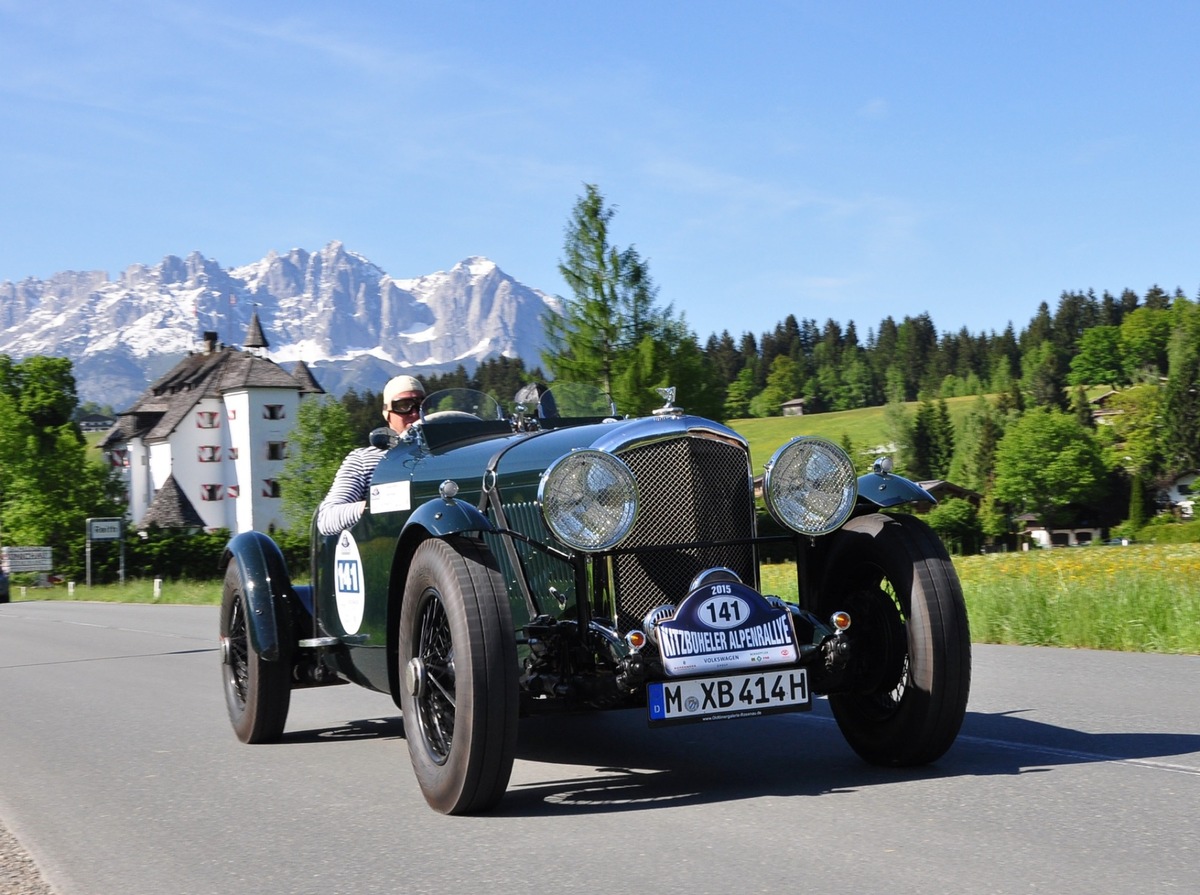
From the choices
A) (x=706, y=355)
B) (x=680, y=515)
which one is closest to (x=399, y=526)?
(x=680, y=515)

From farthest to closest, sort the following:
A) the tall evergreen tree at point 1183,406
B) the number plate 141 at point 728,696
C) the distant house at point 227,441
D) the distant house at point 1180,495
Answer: the distant house at point 1180,495, the tall evergreen tree at point 1183,406, the distant house at point 227,441, the number plate 141 at point 728,696

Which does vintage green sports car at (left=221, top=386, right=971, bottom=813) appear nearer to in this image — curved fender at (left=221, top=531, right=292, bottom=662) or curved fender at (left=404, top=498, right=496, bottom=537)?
curved fender at (left=404, top=498, right=496, bottom=537)

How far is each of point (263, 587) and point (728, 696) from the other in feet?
10.5

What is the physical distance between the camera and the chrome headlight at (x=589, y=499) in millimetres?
5086

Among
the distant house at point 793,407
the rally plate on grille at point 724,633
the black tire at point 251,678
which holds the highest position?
the distant house at point 793,407

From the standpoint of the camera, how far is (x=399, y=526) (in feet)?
20.3

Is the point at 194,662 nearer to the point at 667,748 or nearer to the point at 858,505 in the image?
the point at 667,748

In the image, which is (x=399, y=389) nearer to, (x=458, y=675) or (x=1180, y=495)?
(x=458, y=675)

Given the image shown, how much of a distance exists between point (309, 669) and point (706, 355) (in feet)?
118

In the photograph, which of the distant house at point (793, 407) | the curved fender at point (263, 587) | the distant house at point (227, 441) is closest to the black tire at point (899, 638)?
the curved fender at point (263, 587)

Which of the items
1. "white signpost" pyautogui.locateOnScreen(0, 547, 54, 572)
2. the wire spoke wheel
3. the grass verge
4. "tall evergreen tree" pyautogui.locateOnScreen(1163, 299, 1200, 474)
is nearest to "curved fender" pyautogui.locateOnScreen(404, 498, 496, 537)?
the wire spoke wheel

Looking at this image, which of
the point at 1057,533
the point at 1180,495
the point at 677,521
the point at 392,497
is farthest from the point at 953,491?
the point at 677,521

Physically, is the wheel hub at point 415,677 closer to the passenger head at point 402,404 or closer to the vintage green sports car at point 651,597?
the vintage green sports car at point 651,597

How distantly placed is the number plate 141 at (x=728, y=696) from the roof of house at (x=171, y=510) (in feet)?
291
